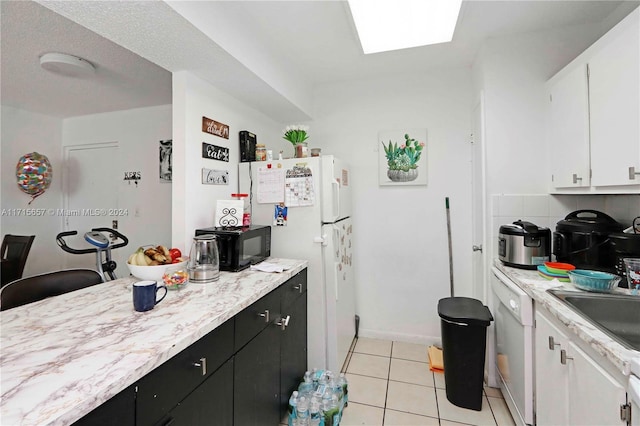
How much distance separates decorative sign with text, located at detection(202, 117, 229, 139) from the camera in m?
1.92

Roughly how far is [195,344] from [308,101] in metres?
2.43

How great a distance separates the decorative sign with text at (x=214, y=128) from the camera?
1.92 meters

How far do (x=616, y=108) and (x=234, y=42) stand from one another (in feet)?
6.50

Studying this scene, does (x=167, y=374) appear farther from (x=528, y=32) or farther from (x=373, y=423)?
(x=528, y=32)

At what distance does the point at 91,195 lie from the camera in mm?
3578

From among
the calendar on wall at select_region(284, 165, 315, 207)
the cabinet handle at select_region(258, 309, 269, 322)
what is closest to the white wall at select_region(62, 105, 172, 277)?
the calendar on wall at select_region(284, 165, 315, 207)

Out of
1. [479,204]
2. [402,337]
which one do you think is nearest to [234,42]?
[479,204]

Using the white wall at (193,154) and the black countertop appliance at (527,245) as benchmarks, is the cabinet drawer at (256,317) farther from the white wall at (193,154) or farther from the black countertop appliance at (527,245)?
the black countertop appliance at (527,245)

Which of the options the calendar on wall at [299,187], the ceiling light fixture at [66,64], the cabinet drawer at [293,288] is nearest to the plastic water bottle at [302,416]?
the cabinet drawer at [293,288]

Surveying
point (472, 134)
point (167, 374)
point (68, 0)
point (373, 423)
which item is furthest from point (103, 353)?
point (472, 134)

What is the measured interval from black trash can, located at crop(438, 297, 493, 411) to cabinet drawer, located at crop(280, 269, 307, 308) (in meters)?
0.95

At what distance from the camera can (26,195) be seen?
3.36 meters

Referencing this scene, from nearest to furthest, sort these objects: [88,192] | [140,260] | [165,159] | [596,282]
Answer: [596,282], [140,260], [165,159], [88,192]

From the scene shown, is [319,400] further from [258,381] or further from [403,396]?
[403,396]
